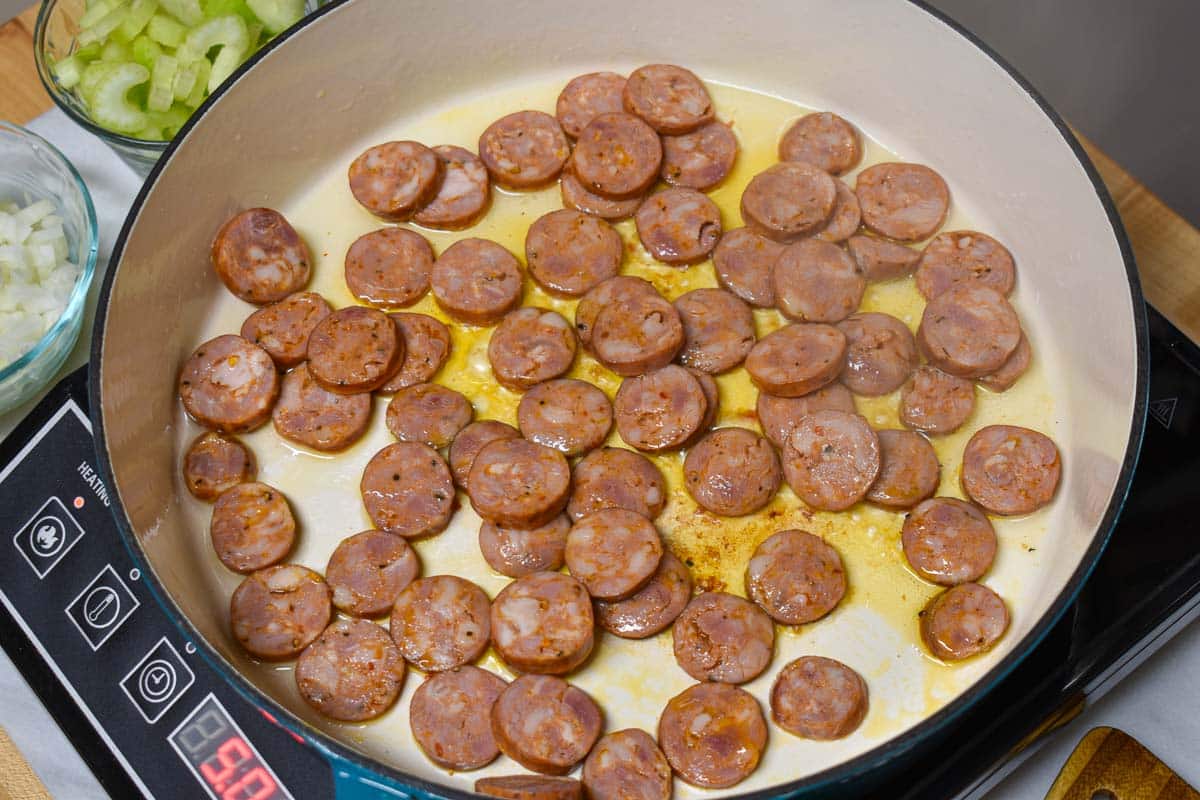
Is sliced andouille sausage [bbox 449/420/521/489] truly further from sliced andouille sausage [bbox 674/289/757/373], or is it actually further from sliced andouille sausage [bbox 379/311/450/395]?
sliced andouille sausage [bbox 674/289/757/373]

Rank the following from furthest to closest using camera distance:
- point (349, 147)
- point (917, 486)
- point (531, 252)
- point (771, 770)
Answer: point (349, 147), point (531, 252), point (917, 486), point (771, 770)

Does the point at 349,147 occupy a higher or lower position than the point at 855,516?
lower

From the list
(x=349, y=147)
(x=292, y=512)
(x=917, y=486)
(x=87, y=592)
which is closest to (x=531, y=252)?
(x=349, y=147)

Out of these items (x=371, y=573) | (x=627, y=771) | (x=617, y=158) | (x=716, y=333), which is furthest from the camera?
(x=617, y=158)

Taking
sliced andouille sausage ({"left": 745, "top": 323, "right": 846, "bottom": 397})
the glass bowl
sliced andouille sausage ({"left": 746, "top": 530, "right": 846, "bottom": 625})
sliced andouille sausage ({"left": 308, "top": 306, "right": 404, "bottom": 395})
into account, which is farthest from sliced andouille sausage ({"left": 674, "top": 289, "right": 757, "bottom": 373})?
the glass bowl

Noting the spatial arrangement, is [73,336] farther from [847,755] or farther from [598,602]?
[847,755]

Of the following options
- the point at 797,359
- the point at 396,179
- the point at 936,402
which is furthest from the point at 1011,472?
the point at 396,179

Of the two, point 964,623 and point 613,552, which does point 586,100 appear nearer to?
point 613,552
